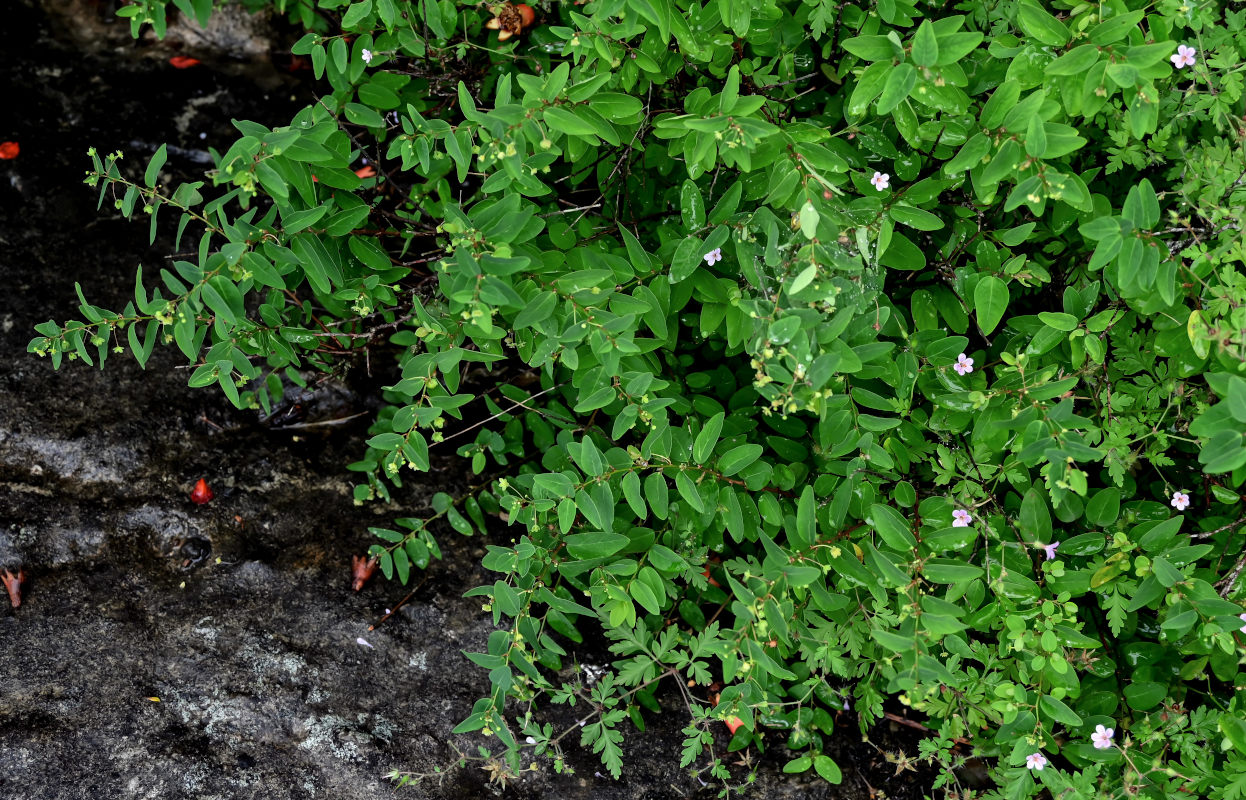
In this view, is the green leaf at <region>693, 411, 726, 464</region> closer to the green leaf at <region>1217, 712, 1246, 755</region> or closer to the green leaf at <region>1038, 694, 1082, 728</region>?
the green leaf at <region>1038, 694, 1082, 728</region>

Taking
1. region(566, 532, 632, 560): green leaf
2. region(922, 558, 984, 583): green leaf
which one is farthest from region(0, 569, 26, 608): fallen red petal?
region(922, 558, 984, 583): green leaf

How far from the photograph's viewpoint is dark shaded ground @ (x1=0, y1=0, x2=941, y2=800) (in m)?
2.68

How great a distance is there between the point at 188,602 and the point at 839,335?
8.31ft

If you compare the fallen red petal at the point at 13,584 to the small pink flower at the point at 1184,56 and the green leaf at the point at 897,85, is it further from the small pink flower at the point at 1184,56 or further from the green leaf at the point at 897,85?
the small pink flower at the point at 1184,56

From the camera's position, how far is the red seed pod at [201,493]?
10.4 feet

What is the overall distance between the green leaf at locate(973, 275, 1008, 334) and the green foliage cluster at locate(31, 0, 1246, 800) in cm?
2

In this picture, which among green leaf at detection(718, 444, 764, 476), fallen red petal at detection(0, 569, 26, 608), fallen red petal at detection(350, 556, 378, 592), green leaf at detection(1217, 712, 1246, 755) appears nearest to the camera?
green leaf at detection(1217, 712, 1246, 755)

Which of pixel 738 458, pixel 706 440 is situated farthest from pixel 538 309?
pixel 738 458

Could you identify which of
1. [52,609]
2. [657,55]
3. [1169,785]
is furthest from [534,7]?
[1169,785]

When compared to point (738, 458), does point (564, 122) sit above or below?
above

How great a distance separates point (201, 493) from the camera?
125 inches

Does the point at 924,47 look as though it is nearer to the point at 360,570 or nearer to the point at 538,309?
the point at 538,309

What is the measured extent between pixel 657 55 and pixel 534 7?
0.99 metres

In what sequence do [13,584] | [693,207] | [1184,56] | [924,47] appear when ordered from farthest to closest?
[13,584] < [693,207] < [1184,56] < [924,47]
